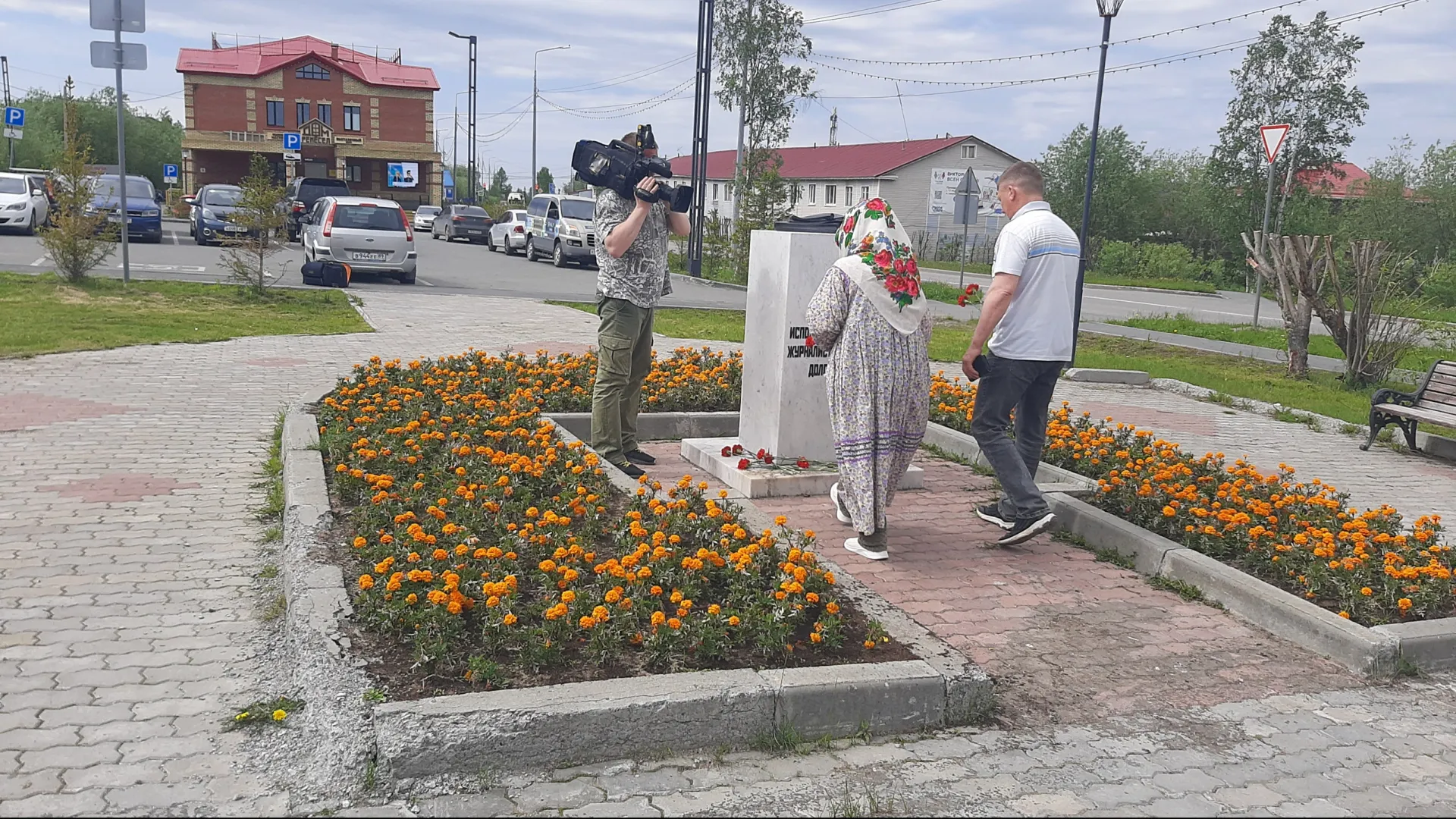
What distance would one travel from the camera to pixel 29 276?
16625 millimetres

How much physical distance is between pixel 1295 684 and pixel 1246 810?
3.87ft

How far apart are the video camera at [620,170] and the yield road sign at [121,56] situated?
37.2 feet

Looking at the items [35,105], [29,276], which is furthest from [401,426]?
[35,105]

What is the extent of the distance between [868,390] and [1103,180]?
45.9 m

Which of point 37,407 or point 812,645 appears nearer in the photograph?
point 812,645

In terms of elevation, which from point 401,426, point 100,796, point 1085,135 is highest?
point 1085,135

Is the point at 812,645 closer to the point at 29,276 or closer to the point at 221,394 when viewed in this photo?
the point at 221,394

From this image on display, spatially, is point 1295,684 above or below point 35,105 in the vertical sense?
below

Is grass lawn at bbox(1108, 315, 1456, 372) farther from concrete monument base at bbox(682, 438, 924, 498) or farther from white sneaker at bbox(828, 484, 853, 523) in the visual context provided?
white sneaker at bbox(828, 484, 853, 523)

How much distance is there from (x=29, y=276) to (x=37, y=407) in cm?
1030

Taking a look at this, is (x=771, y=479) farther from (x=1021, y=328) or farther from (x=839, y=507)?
(x=1021, y=328)

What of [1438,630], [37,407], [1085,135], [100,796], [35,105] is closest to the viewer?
[100,796]

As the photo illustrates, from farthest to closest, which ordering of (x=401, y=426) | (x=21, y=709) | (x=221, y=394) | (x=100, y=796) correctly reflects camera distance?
(x=221, y=394), (x=401, y=426), (x=21, y=709), (x=100, y=796)

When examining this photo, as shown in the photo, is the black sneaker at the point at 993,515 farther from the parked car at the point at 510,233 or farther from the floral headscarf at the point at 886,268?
the parked car at the point at 510,233
